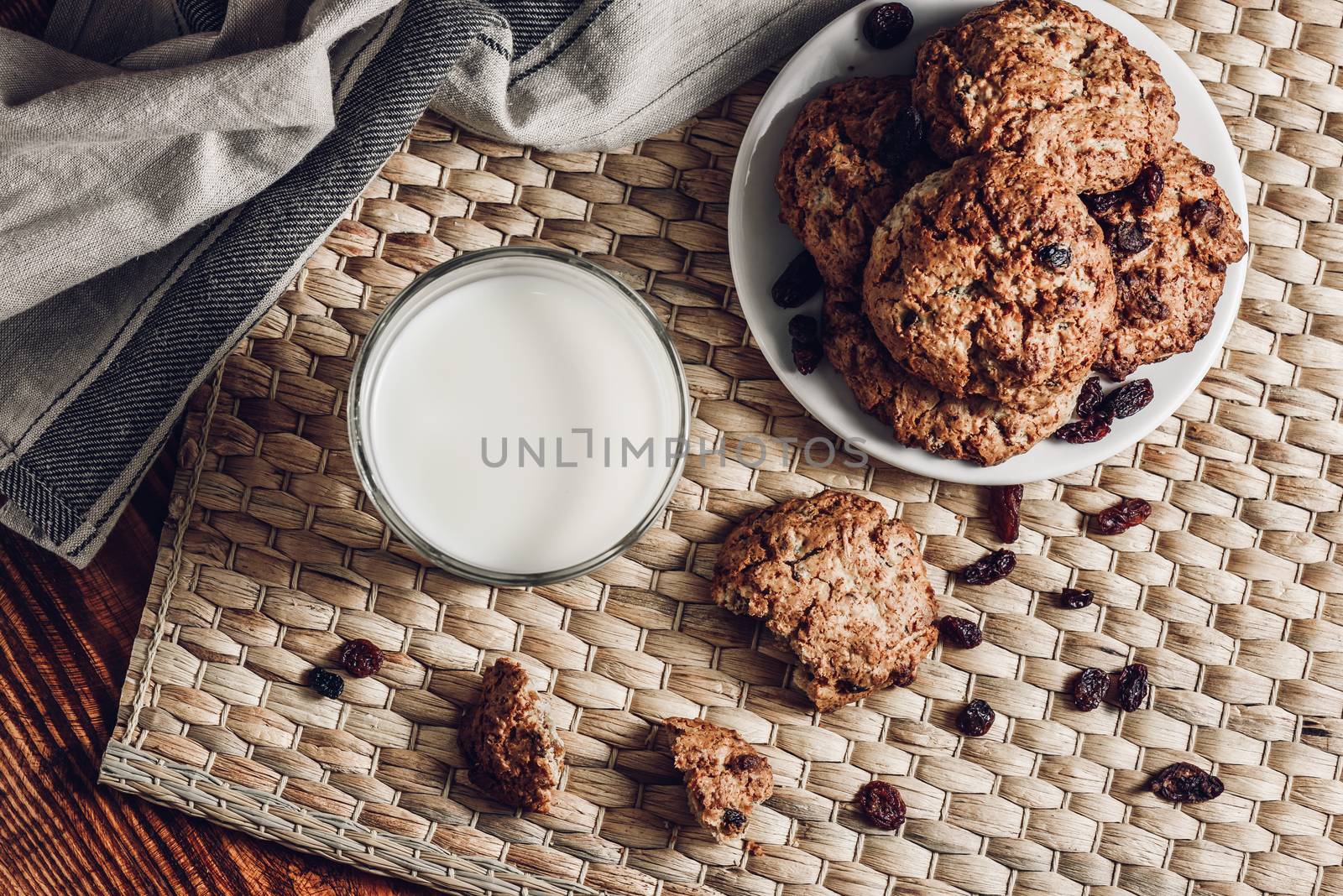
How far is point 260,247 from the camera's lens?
5.37 feet

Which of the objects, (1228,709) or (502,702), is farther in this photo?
(1228,709)

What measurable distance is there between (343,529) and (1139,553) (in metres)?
1.35

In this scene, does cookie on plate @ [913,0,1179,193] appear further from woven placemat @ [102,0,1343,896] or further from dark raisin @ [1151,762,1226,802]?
dark raisin @ [1151,762,1226,802]

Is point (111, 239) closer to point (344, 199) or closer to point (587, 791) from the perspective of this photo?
point (344, 199)

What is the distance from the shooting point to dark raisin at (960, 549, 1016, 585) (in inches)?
66.9

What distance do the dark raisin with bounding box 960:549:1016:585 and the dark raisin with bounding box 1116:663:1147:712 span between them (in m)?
0.27

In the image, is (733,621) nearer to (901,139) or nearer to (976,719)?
(976,719)

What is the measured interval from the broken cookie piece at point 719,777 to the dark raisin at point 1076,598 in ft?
1.90

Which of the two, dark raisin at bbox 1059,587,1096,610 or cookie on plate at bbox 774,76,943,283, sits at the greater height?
cookie on plate at bbox 774,76,943,283

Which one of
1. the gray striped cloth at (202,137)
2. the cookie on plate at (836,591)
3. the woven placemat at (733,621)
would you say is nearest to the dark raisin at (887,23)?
the gray striped cloth at (202,137)

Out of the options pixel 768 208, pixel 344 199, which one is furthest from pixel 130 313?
pixel 768 208

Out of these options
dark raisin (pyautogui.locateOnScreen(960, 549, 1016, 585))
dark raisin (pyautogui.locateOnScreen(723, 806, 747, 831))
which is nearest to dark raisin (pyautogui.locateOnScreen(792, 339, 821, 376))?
dark raisin (pyautogui.locateOnScreen(960, 549, 1016, 585))

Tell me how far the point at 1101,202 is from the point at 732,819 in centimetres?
109

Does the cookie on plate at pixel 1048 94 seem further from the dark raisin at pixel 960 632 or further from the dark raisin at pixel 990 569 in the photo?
the dark raisin at pixel 960 632
